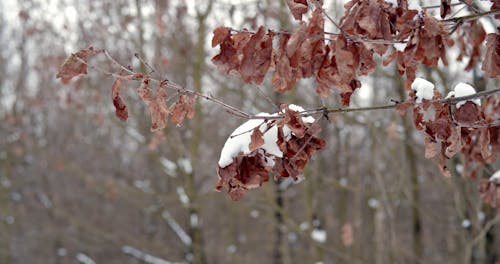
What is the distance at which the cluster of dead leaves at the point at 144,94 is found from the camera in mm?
1670

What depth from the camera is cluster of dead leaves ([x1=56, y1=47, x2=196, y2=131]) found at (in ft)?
5.48

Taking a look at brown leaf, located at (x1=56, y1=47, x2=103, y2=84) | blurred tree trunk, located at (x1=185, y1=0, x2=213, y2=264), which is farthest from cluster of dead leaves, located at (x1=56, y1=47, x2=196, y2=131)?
blurred tree trunk, located at (x1=185, y1=0, x2=213, y2=264)

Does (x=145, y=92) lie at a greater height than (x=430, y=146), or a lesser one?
greater

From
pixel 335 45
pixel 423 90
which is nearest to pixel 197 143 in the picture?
pixel 423 90

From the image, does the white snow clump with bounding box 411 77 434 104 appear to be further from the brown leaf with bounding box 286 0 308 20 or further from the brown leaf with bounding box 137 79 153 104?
the brown leaf with bounding box 137 79 153 104

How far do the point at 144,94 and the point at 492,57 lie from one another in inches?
40.5

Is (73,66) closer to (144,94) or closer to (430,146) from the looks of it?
(144,94)

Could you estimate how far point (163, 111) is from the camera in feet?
5.46

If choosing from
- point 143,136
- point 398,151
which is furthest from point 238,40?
point 143,136

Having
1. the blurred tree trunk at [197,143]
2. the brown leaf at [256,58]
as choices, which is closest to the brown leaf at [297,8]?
the brown leaf at [256,58]

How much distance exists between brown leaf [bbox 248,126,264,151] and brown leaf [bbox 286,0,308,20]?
349 mm

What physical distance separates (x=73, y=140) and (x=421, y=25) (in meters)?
13.5

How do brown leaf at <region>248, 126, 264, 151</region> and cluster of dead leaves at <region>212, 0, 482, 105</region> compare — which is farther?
brown leaf at <region>248, 126, 264, 151</region>

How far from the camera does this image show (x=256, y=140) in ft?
5.33
